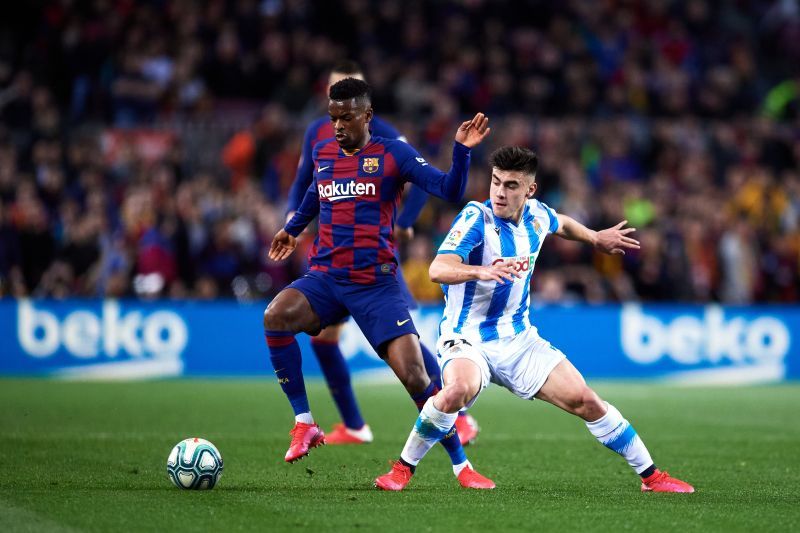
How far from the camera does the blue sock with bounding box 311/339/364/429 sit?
973 cm

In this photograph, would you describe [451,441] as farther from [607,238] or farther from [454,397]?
[607,238]

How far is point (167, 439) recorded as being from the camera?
9641mm

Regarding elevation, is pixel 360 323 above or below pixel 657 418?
above

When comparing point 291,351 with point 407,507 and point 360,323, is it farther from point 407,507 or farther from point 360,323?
point 407,507

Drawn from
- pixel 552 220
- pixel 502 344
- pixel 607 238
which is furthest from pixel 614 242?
pixel 502 344

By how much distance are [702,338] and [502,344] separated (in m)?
10.6

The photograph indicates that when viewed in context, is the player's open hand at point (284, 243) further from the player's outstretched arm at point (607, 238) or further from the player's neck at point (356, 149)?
the player's outstretched arm at point (607, 238)

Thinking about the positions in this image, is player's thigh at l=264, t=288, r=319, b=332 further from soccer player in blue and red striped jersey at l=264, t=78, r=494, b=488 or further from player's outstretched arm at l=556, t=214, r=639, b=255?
player's outstretched arm at l=556, t=214, r=639, b=255

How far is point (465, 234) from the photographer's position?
7082 millimetres

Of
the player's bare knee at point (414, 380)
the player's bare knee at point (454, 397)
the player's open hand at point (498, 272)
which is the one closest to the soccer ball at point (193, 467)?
the player's bare knee at point (414, 380)

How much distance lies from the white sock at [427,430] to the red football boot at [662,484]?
1259mm

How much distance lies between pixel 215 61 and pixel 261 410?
8.79 meters

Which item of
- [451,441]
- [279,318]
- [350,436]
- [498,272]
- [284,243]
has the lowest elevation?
[350,436]

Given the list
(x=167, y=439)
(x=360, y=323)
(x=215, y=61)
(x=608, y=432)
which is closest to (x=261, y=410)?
(x=167, y=439)
